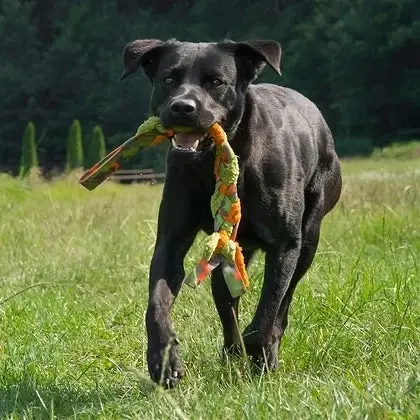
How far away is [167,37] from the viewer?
50.1 meters

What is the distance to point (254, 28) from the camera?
170 feet

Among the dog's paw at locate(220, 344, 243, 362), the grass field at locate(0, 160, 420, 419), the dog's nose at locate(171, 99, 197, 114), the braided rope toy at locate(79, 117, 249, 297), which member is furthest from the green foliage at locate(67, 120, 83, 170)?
the dog's nose at locate(171, 99, 197, 114)

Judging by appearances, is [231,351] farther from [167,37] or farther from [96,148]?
[167,37]

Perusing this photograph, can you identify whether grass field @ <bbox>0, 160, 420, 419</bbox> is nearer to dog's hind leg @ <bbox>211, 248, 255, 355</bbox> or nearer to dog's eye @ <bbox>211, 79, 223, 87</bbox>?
dog's hind leg @ <bbox>211, 248, 255, 355</bbox>

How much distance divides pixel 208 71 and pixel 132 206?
410 inches

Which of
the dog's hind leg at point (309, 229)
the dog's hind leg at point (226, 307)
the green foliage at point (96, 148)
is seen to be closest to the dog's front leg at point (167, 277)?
the dog's hind leg at point (226, 307)

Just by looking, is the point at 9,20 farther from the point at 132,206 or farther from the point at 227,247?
the point at 227,247

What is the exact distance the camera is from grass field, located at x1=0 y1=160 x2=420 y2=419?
3912mm

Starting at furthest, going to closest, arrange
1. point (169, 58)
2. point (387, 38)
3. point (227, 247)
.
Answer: point (387, 38), point (169, 58), point (227, 247)

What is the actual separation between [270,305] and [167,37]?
4596 cm

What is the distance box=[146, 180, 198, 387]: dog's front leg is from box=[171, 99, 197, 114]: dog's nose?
1.49 ft

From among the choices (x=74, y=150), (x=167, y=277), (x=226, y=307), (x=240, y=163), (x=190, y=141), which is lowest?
(x=74, y=150)

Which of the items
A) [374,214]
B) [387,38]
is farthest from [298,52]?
[374,214]

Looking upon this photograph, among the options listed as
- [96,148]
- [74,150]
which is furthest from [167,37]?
[74,150]
